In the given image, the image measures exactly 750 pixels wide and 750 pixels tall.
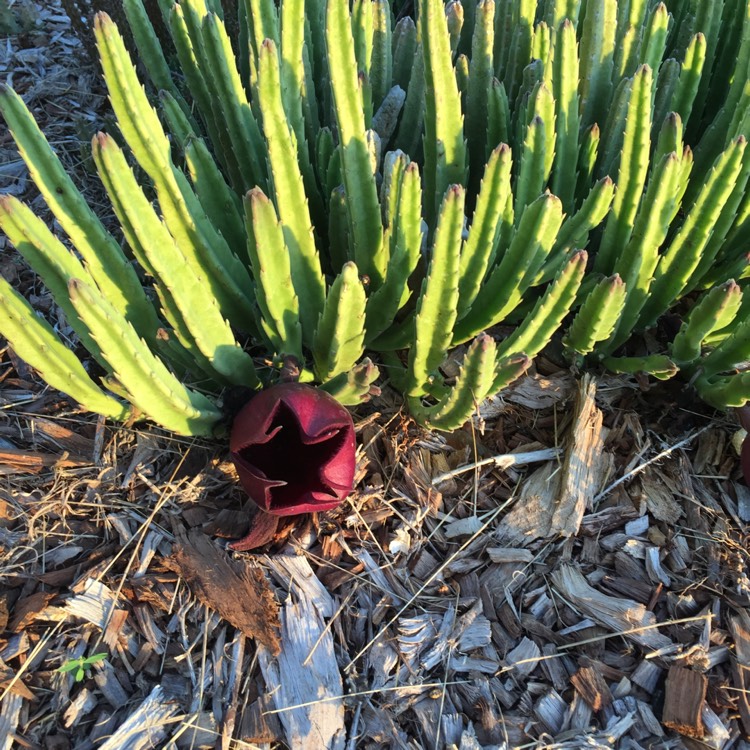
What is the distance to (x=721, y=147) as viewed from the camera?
7.54ft

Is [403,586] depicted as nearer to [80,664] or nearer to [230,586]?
[230,586]

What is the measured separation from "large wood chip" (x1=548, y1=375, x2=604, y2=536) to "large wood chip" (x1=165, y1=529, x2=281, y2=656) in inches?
32.6

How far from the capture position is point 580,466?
207cm

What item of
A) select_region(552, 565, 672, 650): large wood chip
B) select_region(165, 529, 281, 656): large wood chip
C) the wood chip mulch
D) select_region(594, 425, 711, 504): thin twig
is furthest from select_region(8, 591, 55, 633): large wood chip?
select_region(594, 425, 711, 504): thin twig

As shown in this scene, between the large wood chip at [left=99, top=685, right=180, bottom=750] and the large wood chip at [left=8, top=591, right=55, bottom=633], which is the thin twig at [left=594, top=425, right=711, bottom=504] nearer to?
the large wood chip at [left=99, top=685, right=180, bottom=750]

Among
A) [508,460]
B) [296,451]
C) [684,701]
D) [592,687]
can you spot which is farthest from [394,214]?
[684,701]

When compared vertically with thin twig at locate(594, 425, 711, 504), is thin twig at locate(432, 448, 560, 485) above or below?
above

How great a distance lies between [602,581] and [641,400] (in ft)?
2.03

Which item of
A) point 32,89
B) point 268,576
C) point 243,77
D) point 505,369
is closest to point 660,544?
point 505,369

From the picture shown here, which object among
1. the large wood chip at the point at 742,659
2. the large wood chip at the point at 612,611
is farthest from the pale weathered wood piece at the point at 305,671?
the large wood chip at the point at 742,659

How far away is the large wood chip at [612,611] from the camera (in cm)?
184

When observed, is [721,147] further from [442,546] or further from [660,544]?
[442,546]

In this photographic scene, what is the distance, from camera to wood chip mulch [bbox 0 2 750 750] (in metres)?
1.71

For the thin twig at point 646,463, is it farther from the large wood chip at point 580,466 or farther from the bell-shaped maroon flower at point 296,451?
the bell-shaped maroon flower at point 296,451
